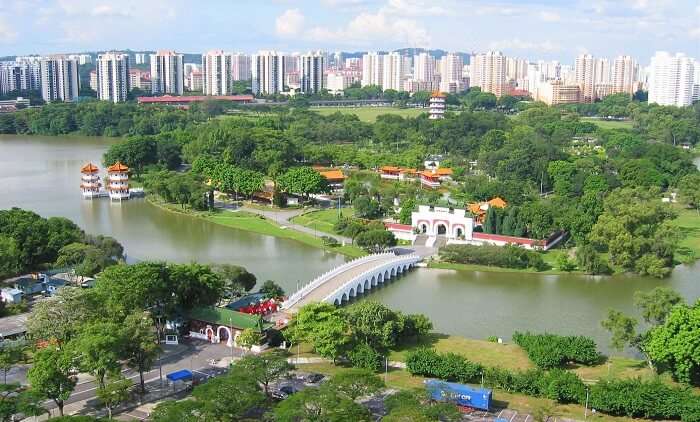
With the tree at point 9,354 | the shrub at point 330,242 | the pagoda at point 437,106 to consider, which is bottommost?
the shrub at point 330,242

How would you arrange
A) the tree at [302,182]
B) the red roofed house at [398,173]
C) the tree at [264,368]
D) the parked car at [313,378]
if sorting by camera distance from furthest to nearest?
the red roofed house at [398,173]
the tree at [302,182]
the parked car at [313,378]
the tree at [264,368]

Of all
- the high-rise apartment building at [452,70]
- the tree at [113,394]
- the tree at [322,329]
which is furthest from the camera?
the high-rise apartment building at [452,70]

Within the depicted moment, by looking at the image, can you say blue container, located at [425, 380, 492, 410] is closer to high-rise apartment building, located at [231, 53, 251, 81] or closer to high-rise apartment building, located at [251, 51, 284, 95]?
high-rise apartment building, located at [251, 51, 284, 95]

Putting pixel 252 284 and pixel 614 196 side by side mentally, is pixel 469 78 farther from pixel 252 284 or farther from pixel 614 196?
pixel 252 284

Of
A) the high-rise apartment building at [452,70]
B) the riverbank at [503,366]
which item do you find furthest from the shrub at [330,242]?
the high-rise apartment building at [452,70]

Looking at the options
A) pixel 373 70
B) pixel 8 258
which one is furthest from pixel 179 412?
pixel 373 70

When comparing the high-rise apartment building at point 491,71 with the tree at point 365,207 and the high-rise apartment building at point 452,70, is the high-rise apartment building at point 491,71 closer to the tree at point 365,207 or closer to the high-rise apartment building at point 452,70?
the high-rise apartment building at point 452,70

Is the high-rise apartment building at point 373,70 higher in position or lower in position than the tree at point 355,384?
higher
